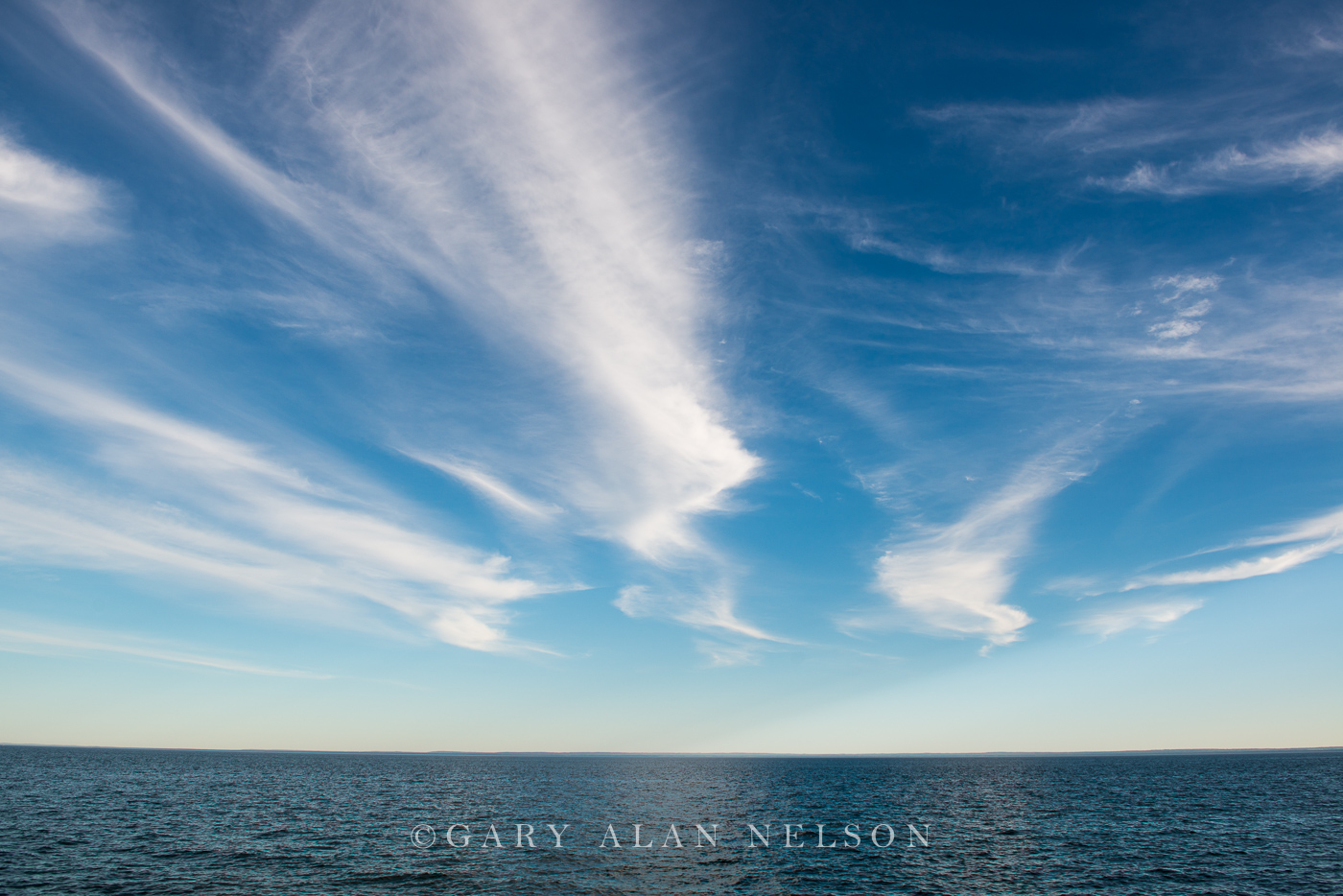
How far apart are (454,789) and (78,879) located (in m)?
91.8

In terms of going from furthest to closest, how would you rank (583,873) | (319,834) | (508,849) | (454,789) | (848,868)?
1. (454,789)
2. (319,834)
3. (508,849)
4. (848,868)
5. (583,873)

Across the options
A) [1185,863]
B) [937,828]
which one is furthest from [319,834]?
[1185,863]

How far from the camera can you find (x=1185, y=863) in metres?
55.5

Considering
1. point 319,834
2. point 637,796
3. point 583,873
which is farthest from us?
point 637,796

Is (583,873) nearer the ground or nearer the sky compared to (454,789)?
nearer the sky

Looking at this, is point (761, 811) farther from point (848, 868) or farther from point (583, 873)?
point (583, 873)

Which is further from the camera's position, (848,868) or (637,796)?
(637,796)

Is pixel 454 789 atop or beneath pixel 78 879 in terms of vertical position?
beneath

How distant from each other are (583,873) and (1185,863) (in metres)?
52.0

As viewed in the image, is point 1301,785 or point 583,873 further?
point 1301,785

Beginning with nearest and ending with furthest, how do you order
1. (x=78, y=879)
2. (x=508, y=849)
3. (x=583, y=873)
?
(x=78, y=879), (x=583, y=873), (x=508, y=849)

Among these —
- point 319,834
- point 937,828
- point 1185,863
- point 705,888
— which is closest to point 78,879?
point 319,834

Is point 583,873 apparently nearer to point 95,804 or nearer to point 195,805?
point 195,805

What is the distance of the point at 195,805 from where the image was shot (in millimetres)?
88062
